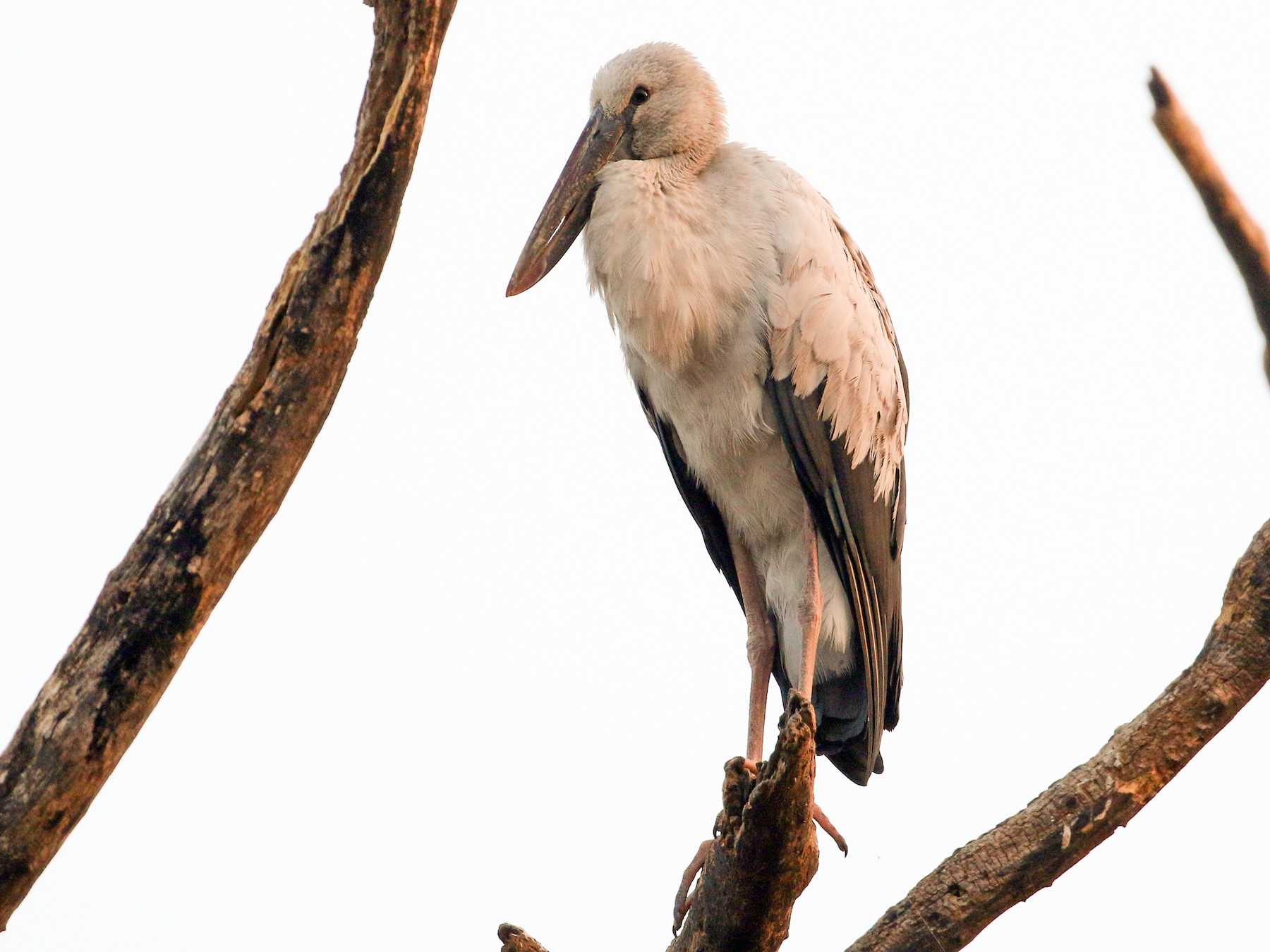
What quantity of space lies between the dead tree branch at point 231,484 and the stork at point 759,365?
1.31 m

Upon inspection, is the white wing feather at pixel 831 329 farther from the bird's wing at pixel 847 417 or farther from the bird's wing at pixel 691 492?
the bird's wing at pixel 691 492

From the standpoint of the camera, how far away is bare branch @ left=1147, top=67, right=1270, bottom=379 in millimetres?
834

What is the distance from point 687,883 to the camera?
358 cm

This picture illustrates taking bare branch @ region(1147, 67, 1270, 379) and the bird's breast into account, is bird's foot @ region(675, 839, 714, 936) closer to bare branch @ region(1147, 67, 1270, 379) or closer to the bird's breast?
the bird's breast

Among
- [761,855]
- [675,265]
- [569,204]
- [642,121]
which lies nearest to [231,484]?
[761,855]

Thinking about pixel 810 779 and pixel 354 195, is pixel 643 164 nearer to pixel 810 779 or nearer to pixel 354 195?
pixel 354 195

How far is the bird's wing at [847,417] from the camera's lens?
375 centimetres

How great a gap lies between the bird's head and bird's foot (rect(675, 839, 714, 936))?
1860 mm

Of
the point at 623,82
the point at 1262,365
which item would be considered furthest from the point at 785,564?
the point at 1262,365

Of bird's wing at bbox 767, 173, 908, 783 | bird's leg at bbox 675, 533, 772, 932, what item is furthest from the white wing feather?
bird's leg at bbox 675, 533, 772, 932

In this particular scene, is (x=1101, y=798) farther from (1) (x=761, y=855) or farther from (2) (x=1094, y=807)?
(1) (x=761, y=855)

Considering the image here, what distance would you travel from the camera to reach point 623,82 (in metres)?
4.23

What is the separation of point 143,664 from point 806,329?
6.66 ft

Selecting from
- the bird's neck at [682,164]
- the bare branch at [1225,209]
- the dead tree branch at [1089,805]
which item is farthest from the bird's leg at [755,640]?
the bare branch at [1225,209]
